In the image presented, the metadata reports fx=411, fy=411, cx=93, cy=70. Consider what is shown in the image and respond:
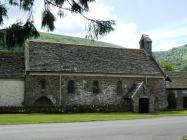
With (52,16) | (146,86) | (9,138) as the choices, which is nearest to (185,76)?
(146,86)

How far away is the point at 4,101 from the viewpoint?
52.6m

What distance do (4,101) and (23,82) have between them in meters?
3.46

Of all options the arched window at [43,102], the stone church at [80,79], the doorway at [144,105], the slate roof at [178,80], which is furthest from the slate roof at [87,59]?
the slate roof at [178,80]

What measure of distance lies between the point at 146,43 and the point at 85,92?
18433mm

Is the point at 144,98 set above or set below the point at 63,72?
below

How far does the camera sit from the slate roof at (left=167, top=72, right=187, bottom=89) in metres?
72.7

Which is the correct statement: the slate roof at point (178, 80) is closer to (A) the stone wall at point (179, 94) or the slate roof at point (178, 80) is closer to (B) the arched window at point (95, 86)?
(A) the stone wall at point (179, 94)

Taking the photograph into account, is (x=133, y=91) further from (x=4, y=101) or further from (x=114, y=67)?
(x=4, y=101)

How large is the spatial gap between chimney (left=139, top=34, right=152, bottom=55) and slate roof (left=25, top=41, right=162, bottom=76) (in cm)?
195

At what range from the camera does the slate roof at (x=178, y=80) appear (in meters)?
72.7

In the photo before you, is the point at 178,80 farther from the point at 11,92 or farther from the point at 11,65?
the point at 11,92

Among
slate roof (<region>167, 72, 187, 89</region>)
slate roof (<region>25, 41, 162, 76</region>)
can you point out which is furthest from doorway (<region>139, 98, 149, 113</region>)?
slate roof (<region>167, 72, 187, 89</region>)

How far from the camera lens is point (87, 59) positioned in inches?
2349

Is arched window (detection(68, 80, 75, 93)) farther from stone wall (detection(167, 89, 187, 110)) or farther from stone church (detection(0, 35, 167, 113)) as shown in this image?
stone wall (detection(167, 89, 187, 110))
